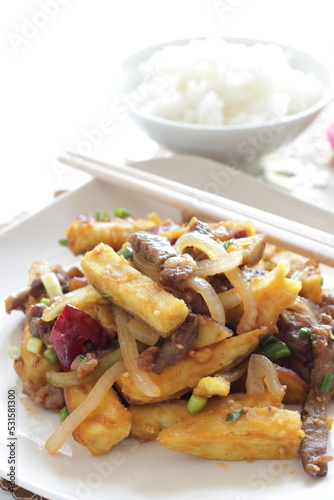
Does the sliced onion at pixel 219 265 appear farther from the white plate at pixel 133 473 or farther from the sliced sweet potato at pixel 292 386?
the white plate at pixel 133 473

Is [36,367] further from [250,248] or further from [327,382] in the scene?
[327,382]

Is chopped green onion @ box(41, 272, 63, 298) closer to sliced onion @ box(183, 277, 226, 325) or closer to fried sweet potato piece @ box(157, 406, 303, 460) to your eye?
sliced onion @ box(183, 277, 226, 325)

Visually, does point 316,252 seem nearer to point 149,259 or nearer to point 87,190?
point 149,259

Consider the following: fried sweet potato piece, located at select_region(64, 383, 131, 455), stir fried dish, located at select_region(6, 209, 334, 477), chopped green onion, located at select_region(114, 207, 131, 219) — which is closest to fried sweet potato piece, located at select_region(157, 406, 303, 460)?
stir fried dish, located at select_region(6, 209, 334, 477)

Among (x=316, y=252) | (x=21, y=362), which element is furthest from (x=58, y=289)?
(x=316, y=252)

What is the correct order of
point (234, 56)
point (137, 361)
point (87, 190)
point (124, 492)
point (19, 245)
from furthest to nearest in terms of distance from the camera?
point (234, 56), point (87, 190), point (19, 245), point (137, 361), point (124, 492)

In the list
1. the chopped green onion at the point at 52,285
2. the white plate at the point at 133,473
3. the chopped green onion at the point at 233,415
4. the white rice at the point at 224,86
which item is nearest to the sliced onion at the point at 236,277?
the chopped green onion at the point at 233,415
